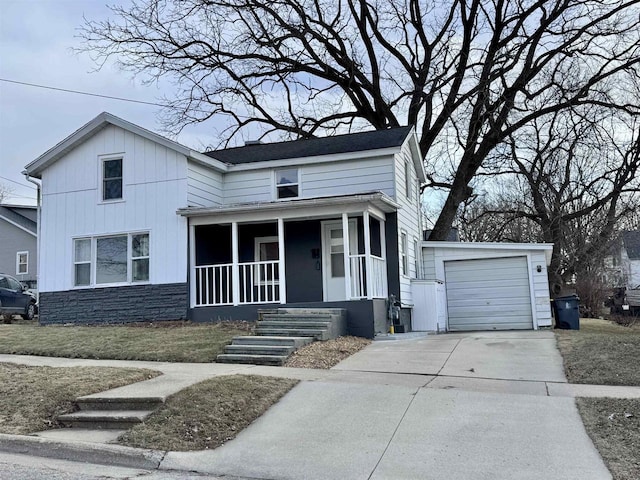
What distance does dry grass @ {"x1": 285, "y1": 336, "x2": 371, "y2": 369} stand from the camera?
10180 millimetres

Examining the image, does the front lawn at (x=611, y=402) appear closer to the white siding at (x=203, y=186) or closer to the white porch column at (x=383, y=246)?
the white porch column at (x=383, y=246)

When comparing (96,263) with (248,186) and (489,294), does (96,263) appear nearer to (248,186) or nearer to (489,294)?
(248,186)

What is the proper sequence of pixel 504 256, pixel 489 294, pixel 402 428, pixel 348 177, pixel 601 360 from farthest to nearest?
1. pixel 489 294
2. pixel 504 256
3. pixel 348 177
4. pixel 601 360
5. pixel 402 428

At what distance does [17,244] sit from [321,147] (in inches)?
834

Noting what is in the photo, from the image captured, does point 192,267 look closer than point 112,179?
Yes

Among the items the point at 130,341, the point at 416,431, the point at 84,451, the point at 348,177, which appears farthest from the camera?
the point at 348,177

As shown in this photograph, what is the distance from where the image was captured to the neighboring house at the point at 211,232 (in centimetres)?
1527

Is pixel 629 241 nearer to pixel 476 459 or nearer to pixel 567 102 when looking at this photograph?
pixel 567 102

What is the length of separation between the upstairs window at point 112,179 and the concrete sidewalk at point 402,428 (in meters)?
7.71

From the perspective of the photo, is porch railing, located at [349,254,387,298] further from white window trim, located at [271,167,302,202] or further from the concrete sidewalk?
the concrete sidewalk

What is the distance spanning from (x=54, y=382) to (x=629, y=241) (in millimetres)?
40206

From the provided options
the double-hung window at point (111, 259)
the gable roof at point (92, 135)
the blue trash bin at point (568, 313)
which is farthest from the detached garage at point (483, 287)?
the double-hung window at point (111, 259)

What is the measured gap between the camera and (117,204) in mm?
16203

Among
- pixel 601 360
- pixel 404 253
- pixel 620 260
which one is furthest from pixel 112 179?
pixel 620 260
